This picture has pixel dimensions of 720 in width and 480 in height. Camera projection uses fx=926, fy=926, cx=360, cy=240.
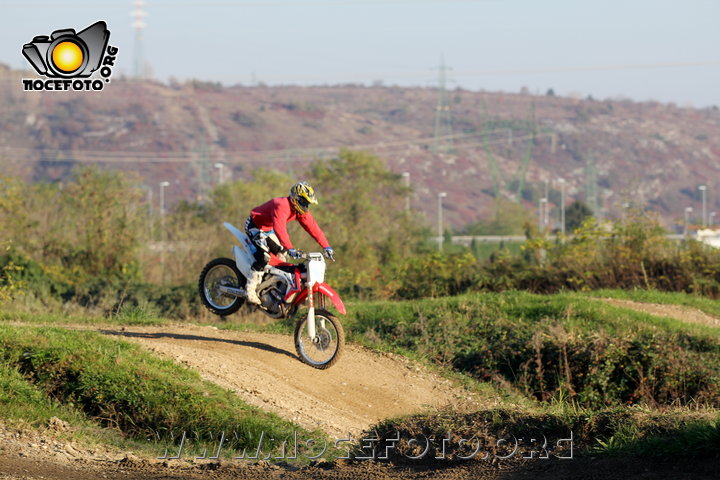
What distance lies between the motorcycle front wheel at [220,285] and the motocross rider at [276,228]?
2.35 feet

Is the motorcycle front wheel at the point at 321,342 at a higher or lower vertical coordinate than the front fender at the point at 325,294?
lower

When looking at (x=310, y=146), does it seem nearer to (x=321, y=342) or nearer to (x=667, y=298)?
(x=667, y=298)

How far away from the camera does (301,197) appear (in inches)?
496

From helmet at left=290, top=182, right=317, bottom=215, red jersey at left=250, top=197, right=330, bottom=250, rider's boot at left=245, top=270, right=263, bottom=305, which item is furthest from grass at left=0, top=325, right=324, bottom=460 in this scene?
helmet at left=290, top=182, right=317, bottom=215

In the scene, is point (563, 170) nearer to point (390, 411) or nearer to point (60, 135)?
point (60, 135)

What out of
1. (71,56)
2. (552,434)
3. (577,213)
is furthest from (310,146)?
(552,434)

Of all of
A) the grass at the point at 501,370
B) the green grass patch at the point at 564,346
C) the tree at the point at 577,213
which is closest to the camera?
the grass at the point at 501,370

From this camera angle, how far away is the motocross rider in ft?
41.5

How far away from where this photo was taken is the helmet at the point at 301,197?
12.5 m

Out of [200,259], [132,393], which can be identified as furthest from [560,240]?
[132,393]

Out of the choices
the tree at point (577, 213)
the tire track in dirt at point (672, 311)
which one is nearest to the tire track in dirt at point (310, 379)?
the tire track in dirt at point (672, 311)

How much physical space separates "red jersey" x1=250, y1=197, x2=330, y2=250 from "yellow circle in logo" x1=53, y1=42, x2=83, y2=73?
9.85m

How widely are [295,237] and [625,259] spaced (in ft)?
48.7

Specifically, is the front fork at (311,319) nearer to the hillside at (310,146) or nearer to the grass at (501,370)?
the grass at (501,370)
